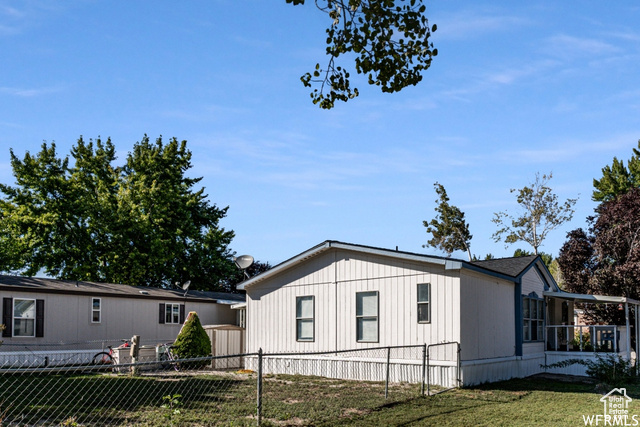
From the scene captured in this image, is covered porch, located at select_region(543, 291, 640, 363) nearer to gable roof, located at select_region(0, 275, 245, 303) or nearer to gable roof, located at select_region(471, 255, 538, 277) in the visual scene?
gable roof, located at select_region(471, 255, 538, 277)

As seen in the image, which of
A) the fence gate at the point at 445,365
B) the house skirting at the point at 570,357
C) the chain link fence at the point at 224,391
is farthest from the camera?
the house skirting at the point at 570,357

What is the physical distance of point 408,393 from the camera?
13031mm

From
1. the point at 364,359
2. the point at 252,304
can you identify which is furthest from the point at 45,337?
the point at 364,359

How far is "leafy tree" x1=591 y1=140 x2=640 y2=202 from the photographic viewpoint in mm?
43062

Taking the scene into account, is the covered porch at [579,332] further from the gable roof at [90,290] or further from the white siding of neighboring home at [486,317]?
the gable roof at [90,290]

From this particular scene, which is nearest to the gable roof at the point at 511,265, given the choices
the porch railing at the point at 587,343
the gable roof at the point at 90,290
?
the porch railing at the point at 587,343

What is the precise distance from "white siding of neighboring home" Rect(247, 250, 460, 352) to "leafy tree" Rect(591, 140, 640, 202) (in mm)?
32037

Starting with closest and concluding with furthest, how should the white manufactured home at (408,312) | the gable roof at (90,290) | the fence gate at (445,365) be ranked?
1. the fence gate at (445,365)
2. the white manufactured home at (408,312)
3. the gable roof at (90,290)

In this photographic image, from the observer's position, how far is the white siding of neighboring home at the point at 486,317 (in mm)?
15305

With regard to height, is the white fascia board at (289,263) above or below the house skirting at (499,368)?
above

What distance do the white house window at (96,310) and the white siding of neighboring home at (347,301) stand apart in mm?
6934

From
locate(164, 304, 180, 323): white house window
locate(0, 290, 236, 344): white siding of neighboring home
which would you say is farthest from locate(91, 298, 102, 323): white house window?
locate(164, 304, 180, 323): white house window

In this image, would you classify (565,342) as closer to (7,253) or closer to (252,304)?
(252,304)

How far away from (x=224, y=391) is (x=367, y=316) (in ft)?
16.0
